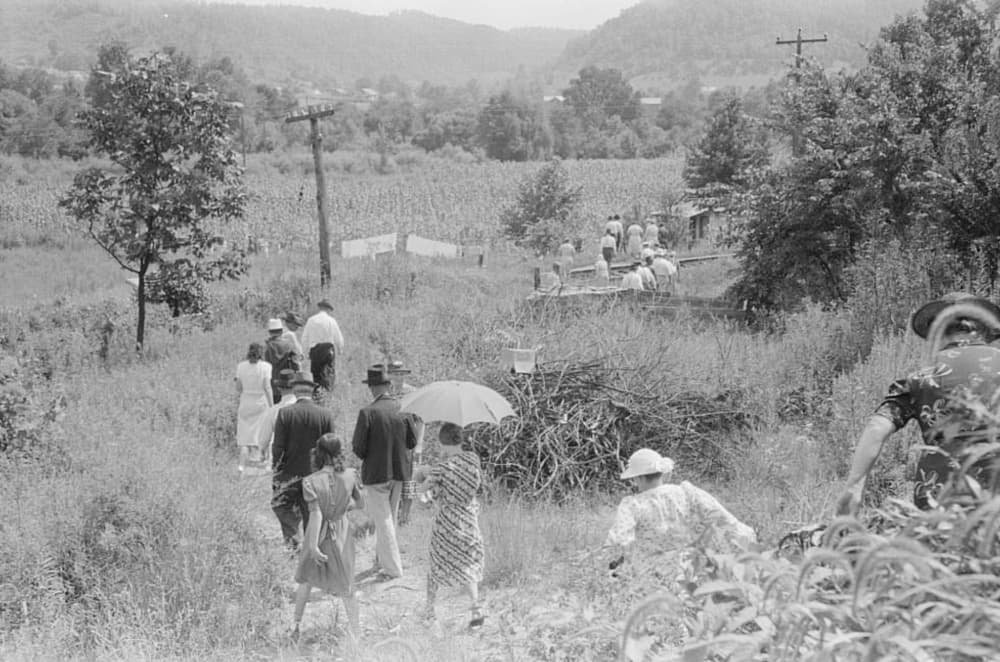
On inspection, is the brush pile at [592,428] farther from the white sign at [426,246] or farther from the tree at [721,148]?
the tree at [721,148]

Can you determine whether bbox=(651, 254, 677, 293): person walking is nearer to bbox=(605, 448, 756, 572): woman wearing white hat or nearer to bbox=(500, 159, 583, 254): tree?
bbox=(605, 448, 756, 572): woman wearing white hat

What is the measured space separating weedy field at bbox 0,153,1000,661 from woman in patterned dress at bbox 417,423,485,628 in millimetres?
317

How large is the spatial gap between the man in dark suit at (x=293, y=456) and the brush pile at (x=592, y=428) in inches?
94.7

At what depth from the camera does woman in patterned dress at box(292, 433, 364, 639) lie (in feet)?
20.4

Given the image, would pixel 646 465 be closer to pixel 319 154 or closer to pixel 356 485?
pixel 356 485

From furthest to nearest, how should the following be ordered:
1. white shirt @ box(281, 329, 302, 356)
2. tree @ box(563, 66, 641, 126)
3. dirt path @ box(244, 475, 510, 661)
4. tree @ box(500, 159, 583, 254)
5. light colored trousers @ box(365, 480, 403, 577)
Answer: tree @ box(563, 66, 641, 126)
tree @ box(500, 159, 583, 254)
white shirt @ box(281, 329, 302, 356)
light colored trousers @ box(365, 480, 403, 577)
dirt path @ box(244, 475, 510, 661)

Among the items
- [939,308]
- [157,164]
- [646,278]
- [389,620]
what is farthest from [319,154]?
[939,308]

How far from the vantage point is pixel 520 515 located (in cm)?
830

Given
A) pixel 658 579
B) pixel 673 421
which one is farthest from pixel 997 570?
pixel 673 421

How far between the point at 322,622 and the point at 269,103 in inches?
4864

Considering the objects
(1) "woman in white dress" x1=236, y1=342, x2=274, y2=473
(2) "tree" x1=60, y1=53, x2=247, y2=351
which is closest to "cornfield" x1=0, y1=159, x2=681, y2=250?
(2) "tree" x1=60, y1=53, x2=247, y2=351

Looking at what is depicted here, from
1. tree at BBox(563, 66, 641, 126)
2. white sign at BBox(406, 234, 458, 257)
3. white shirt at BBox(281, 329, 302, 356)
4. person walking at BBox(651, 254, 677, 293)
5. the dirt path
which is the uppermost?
tree at BBox(563, 66, 641, 126)

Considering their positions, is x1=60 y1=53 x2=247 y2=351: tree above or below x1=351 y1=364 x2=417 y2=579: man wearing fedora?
above

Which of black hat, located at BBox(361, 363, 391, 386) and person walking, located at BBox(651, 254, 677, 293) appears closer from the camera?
black hat, located at BBox(361, 363, 391, 386)
